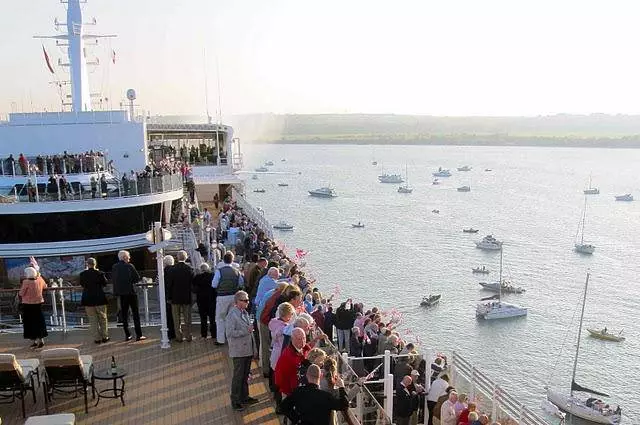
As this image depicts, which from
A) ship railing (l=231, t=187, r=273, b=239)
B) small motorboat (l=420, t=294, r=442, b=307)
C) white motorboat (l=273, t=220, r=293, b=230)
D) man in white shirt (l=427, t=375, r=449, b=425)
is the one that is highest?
man in white shirt (l=427, t=375, r=449, b=425)

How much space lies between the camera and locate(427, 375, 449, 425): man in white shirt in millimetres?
7836

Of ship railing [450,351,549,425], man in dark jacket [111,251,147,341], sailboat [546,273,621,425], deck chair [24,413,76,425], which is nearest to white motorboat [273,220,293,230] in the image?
sailboat [546,273,621,425]

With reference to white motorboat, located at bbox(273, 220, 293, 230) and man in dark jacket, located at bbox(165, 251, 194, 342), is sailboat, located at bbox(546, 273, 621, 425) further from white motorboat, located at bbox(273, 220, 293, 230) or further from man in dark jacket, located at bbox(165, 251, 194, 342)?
white motorboat, located at bbox(273, 220, 293, 230)

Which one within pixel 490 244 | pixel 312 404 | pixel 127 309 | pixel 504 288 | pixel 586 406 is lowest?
pixel 586 406

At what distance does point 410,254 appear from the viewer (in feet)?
192

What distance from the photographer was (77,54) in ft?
86.0

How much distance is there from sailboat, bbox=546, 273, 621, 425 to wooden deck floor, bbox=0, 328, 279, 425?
2780 cm

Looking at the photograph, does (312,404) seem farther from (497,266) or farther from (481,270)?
(497,266)

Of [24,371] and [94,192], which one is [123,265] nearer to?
[24,371]

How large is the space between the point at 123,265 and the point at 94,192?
29.3 feet

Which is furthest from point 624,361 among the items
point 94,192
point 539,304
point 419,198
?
point 419,198

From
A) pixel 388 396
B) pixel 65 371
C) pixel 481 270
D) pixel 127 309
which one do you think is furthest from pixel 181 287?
pixel 481 270

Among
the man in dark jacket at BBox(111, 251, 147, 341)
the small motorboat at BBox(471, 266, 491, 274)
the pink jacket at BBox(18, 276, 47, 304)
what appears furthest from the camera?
the small motorboat at BBox(471, 266, 491, 274)

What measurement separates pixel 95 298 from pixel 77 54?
2007cm
